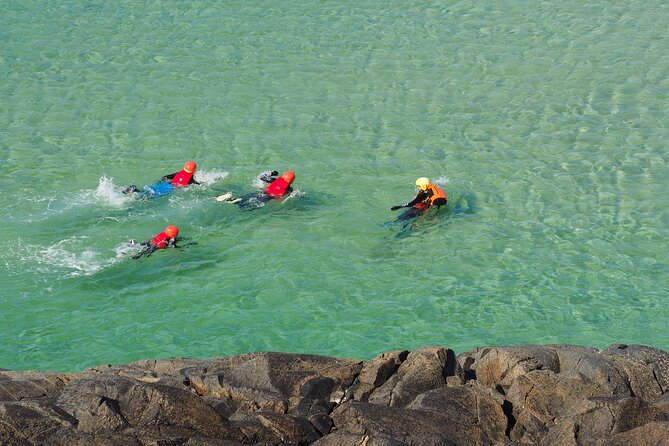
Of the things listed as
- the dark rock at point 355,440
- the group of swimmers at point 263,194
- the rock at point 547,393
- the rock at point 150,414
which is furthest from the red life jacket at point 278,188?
the dark rock at point 355,440

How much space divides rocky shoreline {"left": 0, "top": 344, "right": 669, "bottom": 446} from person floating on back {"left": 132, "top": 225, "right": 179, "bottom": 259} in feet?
15.8

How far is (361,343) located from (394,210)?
4.38 m

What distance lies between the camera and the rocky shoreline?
34.4 ft

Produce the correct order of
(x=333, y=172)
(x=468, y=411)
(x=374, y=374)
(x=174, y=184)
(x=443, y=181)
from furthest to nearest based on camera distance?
(x=333, y=172)
(x=443, y=181)
(x=174, y=184)
(x=374, y=374)
(x=468, y=411)

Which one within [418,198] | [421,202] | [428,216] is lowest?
[428,216]

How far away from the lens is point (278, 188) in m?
19.7

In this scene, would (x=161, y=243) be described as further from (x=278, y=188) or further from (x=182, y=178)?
(x=278, y=188)

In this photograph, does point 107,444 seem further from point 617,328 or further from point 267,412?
point 617,328

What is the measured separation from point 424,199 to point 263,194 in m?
3.29

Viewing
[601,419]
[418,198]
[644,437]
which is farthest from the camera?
[418,198]

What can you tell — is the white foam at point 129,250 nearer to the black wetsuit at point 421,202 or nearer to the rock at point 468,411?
the black wetsuit at point 421,202

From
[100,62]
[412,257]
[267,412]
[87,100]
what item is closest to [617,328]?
[412,257]

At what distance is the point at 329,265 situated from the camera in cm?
1778

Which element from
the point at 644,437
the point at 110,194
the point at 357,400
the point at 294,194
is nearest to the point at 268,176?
the point at 294,194
